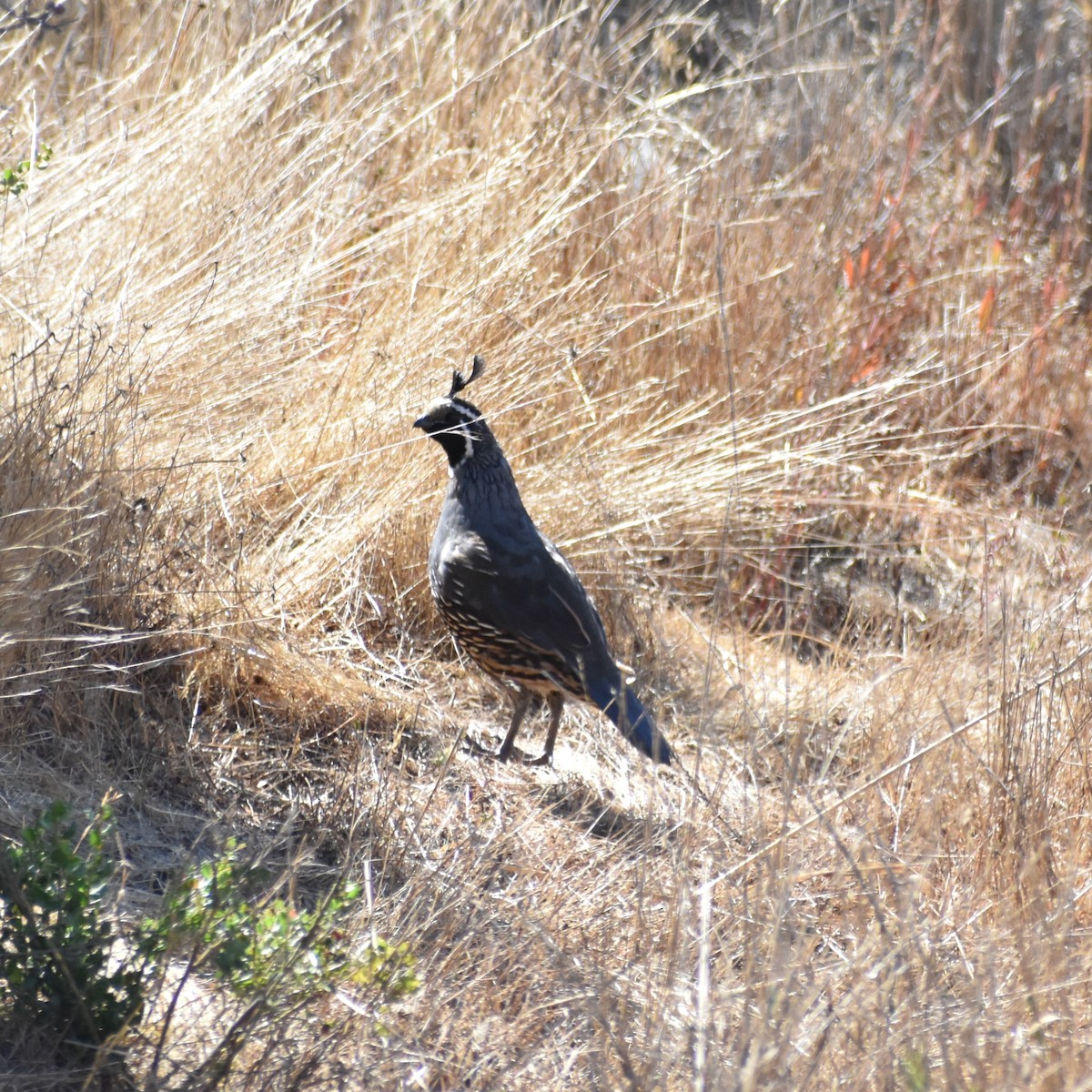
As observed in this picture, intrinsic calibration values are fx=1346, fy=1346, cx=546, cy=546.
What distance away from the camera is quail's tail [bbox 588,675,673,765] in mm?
3430

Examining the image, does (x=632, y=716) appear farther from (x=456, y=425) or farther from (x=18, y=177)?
(x=18, y=177)

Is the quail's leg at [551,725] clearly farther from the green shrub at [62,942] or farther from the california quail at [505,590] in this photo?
the green shrub at [62,942]

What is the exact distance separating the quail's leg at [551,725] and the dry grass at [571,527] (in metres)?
0.13

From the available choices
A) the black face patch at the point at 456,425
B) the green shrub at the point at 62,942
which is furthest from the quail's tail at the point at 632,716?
the green shrub at the point at 62,942

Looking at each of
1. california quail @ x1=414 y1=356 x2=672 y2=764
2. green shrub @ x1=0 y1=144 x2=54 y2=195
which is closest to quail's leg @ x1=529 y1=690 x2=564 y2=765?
california quail @ x1=414 y1=356 x2=672 y2=764

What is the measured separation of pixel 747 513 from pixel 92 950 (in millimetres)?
2930

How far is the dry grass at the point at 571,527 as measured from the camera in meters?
2.40

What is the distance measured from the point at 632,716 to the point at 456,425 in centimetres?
96

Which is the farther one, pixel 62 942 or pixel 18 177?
pixel 18 177

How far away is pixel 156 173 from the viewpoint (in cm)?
445

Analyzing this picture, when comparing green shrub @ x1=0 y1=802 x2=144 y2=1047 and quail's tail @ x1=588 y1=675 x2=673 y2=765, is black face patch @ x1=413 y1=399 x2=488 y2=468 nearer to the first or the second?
quail's tail @ x1=588 y1=675 x2=673 y2=765

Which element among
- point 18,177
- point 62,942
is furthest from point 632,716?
point 18,177

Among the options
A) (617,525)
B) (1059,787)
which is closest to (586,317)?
(617,525)

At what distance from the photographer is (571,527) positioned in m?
4.38
